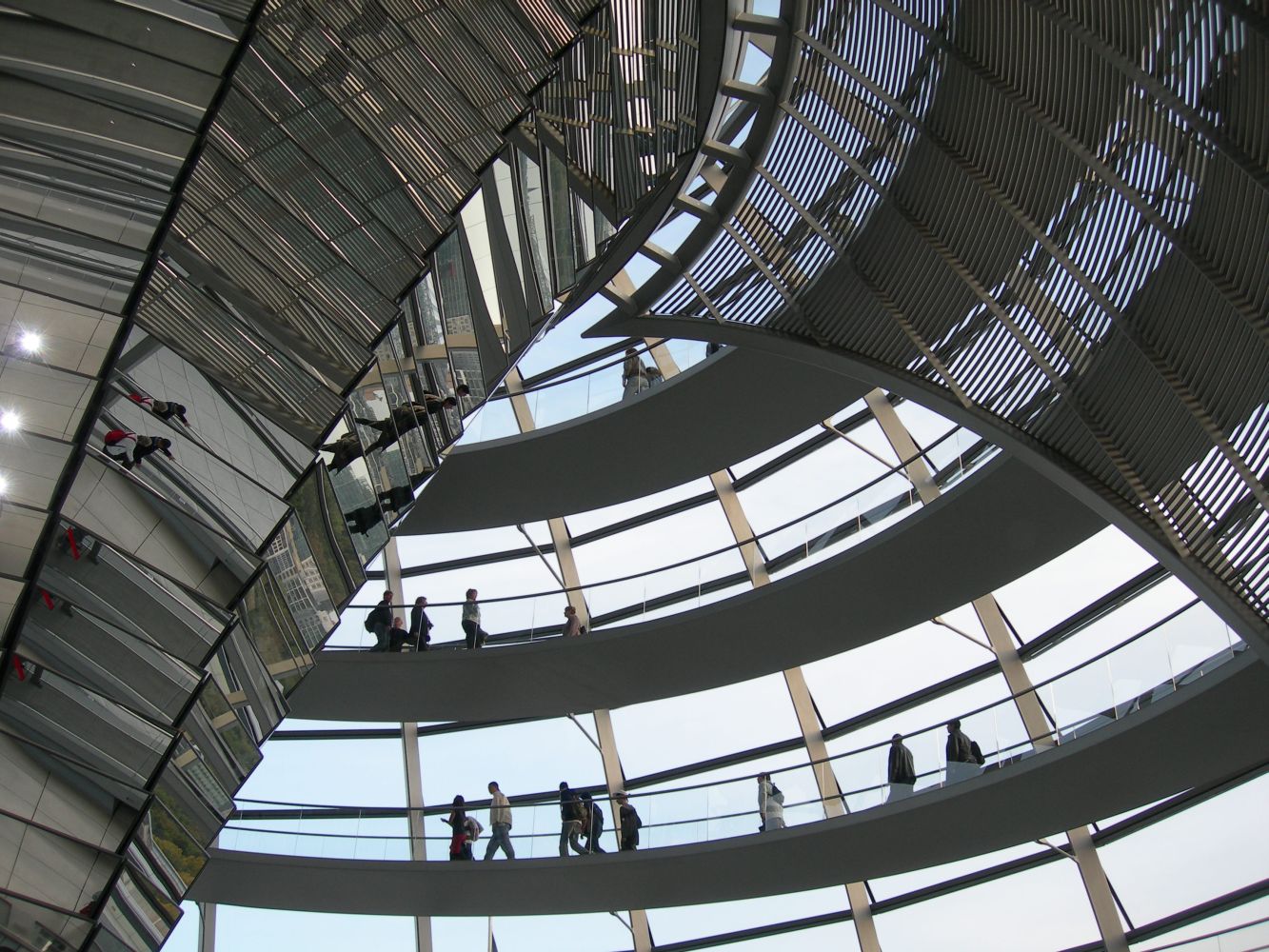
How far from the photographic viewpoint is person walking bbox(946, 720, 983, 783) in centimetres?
1634

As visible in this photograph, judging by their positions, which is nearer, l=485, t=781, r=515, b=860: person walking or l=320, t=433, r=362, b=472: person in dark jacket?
l=320, t=433, r=362, b=472: person in dark jacket

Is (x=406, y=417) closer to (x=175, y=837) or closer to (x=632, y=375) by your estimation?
(x=175, y=837)

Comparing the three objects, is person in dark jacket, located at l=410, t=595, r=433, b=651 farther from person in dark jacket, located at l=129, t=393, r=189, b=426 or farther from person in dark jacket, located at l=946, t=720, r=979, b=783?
person in dark jacket, located at l=129, t=393, r=189, b=426

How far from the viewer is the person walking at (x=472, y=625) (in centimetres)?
2108

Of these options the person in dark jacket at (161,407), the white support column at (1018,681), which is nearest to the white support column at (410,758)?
the white support column at (1018,681)

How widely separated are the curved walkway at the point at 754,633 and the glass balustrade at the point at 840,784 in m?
1.49

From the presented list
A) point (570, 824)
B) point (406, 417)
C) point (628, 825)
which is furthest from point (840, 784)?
point (406, 417)

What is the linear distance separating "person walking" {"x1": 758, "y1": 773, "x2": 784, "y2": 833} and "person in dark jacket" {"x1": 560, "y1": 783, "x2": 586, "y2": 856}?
111 inches

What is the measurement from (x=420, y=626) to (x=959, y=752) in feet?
29.9

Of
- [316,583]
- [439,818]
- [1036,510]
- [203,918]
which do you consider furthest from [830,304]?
[203,918]

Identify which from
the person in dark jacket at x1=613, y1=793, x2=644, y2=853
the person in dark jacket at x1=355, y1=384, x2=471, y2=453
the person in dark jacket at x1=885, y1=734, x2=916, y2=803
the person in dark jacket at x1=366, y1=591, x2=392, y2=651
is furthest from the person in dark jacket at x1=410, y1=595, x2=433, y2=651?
the person in dark jacket at x1=355, y1=384, x2=471, y2=453

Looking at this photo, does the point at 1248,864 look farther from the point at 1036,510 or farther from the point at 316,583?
the point at 316,583

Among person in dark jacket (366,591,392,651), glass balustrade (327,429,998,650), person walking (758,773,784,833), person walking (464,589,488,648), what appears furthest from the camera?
person walking (464,589,488,648)

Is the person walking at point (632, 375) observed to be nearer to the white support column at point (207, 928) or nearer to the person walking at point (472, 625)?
the person walking at point (472, 625)
